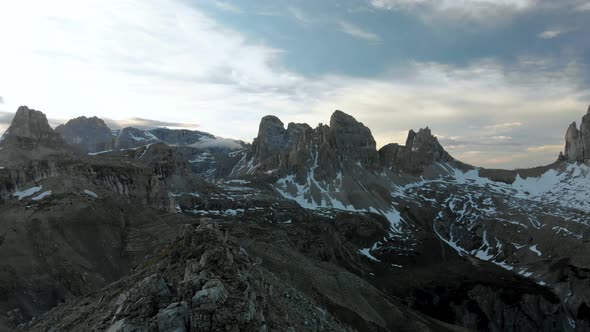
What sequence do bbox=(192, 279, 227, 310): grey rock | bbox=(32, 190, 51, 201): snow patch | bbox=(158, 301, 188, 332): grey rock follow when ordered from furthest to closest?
bbox=(32, 190, 51, 201): snow patch
bbox=(192, 279, 227, 310): grey rock
bbox=(158, 301, 188, 332): grey rock

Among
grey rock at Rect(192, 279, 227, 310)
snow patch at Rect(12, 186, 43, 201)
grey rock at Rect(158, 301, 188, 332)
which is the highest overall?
grey rock at Rect(192, 279, 227, 310)

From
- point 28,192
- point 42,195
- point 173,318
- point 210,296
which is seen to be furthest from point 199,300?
point 28,192

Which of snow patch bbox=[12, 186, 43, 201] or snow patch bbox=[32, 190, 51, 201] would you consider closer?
snow patch bbox=[32, 190, 51, 201]

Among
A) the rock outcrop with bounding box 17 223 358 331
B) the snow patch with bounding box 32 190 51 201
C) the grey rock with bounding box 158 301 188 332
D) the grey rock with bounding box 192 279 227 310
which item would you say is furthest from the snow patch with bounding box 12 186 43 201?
the grey rock with bounding box 158 301 188 332

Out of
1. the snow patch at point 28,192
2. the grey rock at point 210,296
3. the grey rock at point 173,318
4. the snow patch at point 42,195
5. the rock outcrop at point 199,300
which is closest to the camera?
the grey rock at point 173,318

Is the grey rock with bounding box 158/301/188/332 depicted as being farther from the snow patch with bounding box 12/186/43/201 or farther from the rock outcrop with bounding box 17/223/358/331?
the snow patch with bounding box 12/186/43/201

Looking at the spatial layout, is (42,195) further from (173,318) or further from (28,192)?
(173,318)

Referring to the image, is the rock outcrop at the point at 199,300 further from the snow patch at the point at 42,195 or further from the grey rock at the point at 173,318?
the snow patch at the point at 42,195

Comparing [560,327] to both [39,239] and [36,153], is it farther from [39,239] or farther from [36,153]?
[36,153]

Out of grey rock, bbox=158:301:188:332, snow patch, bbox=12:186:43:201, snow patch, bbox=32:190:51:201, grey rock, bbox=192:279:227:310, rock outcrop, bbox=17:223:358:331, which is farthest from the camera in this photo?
snow patch, bbox=12:186:43:201

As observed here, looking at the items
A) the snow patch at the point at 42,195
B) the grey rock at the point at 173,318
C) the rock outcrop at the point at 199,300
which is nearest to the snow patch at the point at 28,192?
the snow patch at the point at 42,195

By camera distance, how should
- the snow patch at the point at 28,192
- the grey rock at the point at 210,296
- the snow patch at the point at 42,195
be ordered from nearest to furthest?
the grey rock at the point at 210,296 → the snow patch at the point at 42,195 → the snow patch at the point at 28,192

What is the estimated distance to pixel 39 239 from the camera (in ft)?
316

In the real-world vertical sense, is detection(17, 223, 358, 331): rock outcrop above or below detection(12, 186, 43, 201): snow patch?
above
